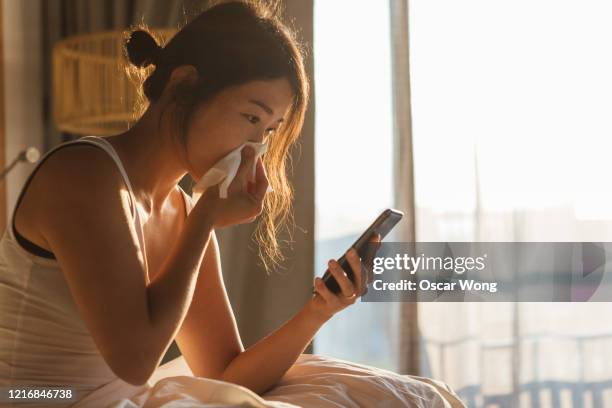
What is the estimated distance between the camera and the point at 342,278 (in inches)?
30.9

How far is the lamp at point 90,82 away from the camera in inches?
52.6

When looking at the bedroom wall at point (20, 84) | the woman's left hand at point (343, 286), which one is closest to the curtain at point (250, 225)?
the bedroom wall at point (20, 84)

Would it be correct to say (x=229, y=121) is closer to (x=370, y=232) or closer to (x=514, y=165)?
(x=370, y=232)

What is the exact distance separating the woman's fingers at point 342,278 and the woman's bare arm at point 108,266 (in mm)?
161

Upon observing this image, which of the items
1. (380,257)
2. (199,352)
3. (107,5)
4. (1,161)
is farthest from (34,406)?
(107,5)

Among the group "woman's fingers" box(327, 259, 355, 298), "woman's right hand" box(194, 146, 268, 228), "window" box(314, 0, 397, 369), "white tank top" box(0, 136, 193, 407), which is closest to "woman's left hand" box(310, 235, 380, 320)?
"woman's fingers" box(327, 259, 355, 298)

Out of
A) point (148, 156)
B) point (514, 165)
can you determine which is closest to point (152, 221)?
point (148, 156)

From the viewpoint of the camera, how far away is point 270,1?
4.08ft

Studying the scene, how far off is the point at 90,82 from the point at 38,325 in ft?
2.44

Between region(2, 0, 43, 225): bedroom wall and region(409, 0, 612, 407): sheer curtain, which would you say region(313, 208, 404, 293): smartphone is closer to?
region(409, 0, 612, 407): sheer curtain

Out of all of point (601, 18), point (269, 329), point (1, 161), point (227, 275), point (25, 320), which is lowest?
point (269, 329)

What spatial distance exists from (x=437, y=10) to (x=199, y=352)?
0.83 metres

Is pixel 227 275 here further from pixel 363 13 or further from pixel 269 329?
pixel 363 13

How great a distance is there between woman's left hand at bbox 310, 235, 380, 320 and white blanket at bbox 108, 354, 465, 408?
0.20ft
